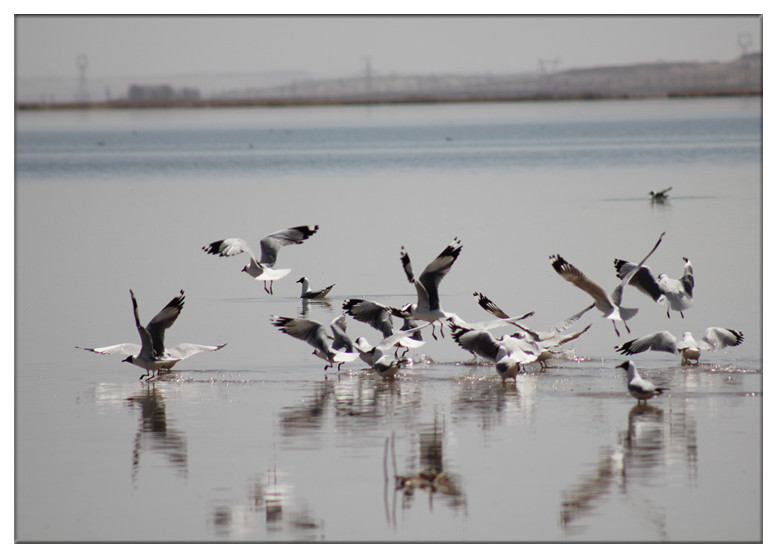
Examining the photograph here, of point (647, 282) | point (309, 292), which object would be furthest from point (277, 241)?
Result: point (647, 282)

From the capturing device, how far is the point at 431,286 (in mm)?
11742

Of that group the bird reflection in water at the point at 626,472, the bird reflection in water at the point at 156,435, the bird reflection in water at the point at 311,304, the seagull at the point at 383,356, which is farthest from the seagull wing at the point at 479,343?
the bird reflection in water at the point at 311,304

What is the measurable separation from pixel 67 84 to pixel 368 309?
51.4ft

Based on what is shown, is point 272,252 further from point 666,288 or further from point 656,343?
point 656,343

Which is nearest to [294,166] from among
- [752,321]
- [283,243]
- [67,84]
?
[67,84]

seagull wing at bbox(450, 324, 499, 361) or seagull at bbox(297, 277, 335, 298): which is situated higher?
seagull at bbox(297, 277, 335, 298)

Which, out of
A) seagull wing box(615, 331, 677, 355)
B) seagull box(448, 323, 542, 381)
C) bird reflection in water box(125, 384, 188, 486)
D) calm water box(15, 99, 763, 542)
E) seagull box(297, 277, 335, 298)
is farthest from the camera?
seagull box(297, 277, 335, 298)

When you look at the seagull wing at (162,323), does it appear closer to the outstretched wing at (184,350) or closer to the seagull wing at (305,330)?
the outstretched wing at (184,350)

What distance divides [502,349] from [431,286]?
1338 millimetres

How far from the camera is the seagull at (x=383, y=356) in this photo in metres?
10.8

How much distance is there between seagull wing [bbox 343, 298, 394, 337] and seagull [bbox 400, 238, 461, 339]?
0.73 feet

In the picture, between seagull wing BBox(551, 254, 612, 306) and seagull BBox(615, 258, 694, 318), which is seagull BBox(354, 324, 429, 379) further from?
seagull BBox(615, 258, 694, 318)

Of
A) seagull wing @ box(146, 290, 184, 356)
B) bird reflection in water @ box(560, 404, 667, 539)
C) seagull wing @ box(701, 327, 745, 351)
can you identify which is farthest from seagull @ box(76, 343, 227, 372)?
seagull wing @ box(701, 327, 745, 351)

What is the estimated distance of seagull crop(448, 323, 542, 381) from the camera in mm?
10547
